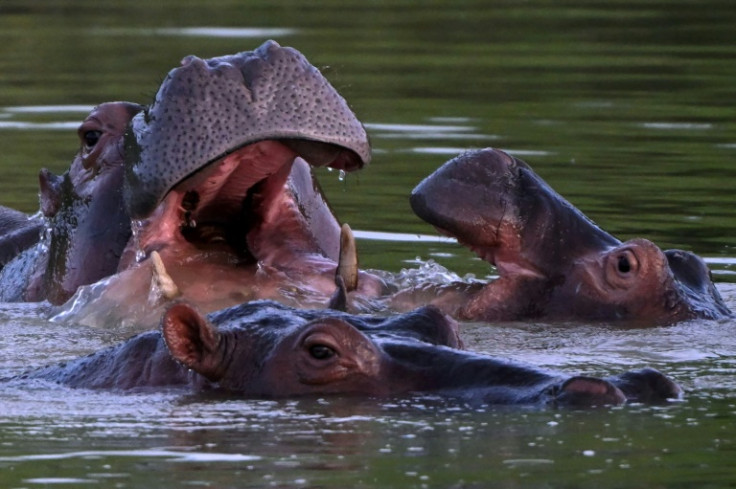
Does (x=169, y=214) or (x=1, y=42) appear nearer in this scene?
(x=169, y=214)

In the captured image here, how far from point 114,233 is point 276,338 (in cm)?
209

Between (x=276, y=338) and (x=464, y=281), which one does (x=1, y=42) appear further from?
(x=276, y=338)

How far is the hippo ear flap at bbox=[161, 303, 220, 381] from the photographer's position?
5297mm

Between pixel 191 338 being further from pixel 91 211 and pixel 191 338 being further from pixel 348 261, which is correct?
pixel 91 211

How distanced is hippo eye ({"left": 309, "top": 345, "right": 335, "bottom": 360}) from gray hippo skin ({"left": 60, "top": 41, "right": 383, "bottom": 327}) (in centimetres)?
129

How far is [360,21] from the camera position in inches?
818


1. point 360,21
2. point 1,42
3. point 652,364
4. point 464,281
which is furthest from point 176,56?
point 652,364

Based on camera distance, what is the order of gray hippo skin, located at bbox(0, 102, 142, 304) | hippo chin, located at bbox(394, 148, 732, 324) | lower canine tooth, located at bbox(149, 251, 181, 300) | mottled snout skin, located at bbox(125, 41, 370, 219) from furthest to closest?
gray hippo skin, located at bbox(0, 102, 142, 304)
hippo chin, located at bbox(394, 148, 732, 324)
lower canine tooth, located at bbox(149, 251, 181, 300)
mottled snout skin, located at bbox(125, 41, 370, 219)

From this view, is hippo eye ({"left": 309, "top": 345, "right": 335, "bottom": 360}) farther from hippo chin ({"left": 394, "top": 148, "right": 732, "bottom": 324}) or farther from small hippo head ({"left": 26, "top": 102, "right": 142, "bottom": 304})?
small hippo head ({"left": 26, "top": 102, "right": 142, "bottom": 304})

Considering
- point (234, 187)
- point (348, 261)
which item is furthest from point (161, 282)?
point (348, 261)

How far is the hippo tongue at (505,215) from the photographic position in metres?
7.00

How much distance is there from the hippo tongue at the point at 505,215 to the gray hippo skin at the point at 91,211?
45.4 inches

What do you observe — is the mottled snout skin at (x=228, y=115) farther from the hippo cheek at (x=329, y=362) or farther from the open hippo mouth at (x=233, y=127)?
the hippo cheek at (x=329, y=362)

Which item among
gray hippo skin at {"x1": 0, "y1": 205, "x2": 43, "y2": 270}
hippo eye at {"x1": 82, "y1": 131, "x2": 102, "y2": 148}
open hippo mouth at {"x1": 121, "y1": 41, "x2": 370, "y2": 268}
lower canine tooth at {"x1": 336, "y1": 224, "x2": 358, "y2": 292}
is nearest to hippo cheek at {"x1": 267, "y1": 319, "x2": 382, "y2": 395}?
open hippo mouth at {"x1": 121, "y1": 41, "x2": 370, "y2": 268}
